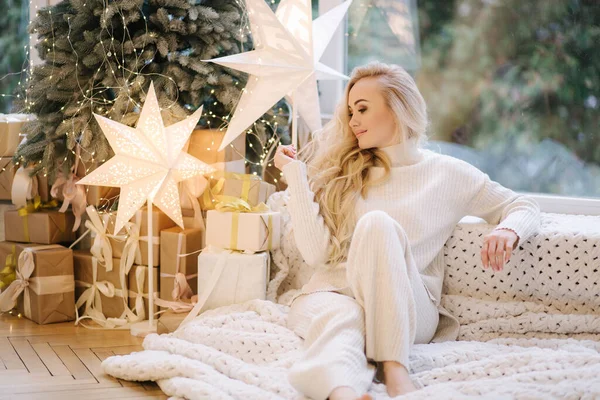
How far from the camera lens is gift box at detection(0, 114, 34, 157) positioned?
2840 mm

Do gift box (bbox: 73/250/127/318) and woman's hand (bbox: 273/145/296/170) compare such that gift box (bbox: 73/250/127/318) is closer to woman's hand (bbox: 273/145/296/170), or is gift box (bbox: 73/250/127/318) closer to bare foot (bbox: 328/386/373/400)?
woman's hand (bbox: 273/145/296/170)

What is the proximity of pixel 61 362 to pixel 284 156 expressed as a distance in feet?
2.68

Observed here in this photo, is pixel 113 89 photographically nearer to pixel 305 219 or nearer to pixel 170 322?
pixel 170 322

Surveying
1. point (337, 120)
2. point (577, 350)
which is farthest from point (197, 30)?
point (577, 350)

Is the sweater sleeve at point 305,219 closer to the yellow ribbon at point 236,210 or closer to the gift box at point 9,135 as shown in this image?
the yellow ribbon at point 236,210

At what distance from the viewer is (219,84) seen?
2.62m

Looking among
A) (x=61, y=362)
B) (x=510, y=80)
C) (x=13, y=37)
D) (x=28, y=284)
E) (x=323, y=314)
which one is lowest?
(x=61, y=362)

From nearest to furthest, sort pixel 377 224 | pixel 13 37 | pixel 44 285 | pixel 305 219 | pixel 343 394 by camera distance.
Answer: pixel 343 394 < pixel 377 224 < pixel 305 219 < pixel 44 285 < pixel 13 37

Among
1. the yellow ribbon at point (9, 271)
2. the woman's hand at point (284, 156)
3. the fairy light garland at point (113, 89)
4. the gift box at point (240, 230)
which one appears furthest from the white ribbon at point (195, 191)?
the yellow ribbon at point (9, 271)

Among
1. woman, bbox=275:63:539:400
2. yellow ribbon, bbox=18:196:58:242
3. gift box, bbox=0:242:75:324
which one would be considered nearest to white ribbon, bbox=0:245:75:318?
gift box, bbox=0:242:75:324

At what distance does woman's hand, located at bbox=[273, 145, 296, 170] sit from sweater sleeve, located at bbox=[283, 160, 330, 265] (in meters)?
0.05

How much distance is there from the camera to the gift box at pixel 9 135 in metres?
2.84

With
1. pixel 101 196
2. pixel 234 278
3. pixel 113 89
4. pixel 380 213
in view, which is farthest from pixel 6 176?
pixel 380 213

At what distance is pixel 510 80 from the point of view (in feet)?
8.89
